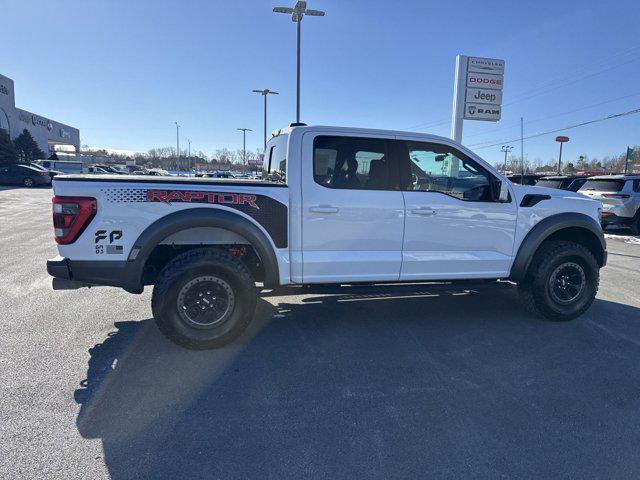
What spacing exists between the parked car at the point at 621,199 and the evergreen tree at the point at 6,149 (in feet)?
135

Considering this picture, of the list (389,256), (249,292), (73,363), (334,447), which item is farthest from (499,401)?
(73,363)

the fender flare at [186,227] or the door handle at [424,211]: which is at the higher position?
the door handle at [424,211]

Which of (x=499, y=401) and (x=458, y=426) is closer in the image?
(x=458, y=426)

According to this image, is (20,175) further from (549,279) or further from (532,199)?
(549,279)

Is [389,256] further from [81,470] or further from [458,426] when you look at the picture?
[81,470]

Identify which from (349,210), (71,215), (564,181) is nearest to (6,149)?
(71,215)

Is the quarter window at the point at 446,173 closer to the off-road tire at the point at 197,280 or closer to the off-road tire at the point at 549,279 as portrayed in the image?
the off-road tire at the point at 549,279

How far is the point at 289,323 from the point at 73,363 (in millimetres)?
2088

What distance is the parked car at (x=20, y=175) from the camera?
25922 mm

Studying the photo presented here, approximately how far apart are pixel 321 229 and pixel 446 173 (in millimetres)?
1586

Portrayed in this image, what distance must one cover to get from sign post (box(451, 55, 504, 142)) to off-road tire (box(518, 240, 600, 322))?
28.9ft

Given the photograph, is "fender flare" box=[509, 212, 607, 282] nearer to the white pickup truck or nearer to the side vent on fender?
the white pickup truck

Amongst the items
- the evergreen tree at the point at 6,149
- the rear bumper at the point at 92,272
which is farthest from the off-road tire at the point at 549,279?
the evergreen tree at the point at 6,149

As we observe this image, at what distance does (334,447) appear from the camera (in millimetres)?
2547
